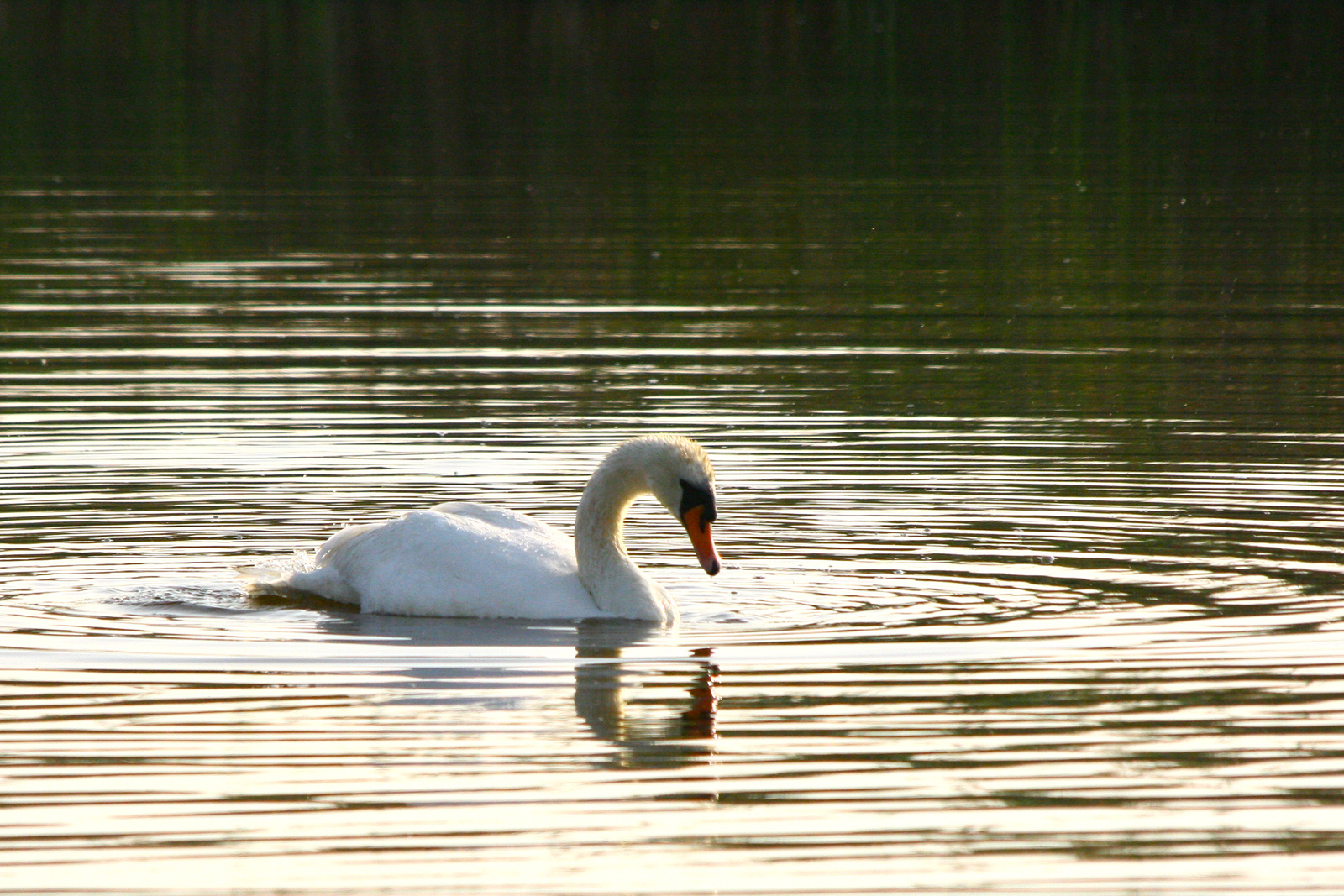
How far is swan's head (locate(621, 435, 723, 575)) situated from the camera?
10.5m

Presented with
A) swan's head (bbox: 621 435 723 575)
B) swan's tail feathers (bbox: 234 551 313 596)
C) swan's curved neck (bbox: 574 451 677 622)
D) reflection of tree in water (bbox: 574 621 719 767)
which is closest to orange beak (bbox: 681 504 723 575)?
swan's head (bbox: 621 435 723 575)

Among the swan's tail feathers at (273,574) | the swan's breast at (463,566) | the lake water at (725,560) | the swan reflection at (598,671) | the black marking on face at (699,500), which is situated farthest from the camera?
the swan's tail feathers at (273,574)

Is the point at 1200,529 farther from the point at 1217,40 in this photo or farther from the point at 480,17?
the point at 480,17

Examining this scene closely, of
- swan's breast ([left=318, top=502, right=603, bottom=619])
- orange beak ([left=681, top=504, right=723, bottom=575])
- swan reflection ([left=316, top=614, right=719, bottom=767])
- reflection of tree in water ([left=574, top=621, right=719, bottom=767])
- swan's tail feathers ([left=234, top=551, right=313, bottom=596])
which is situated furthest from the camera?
swan's tail feathers ([left=234, top=551, right=313, bottom=596])

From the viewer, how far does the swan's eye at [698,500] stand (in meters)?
10.5

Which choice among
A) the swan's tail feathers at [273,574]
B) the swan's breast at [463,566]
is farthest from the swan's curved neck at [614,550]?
the swan's tail feathers at [273,574]

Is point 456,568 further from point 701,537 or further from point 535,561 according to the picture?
point 701,537

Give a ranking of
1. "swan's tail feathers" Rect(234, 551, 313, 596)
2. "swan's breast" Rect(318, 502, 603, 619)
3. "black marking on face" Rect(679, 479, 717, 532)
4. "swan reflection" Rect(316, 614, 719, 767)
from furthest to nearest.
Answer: "swan's tail feathers" Rect(234, 551, 313, 596) < "swan's breast" Rect(318, 502, 603, 619) < "black marking on face" Rect(679, 479, 717, 532) < "swan reflection" Rect(316, 614, 719, 767)

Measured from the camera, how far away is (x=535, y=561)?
10.9m

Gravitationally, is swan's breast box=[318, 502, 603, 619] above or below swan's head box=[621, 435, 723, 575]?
below

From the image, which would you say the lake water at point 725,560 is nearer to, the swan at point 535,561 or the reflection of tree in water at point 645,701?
the reflection of tree in water at point 645,701

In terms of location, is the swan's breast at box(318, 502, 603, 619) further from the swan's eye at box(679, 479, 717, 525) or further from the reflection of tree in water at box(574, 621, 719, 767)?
the swan's eye at box(679, 479, 717, 525)

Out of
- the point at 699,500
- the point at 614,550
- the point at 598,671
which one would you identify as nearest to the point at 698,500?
the point at 699,500

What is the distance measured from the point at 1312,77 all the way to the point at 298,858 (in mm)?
43280
